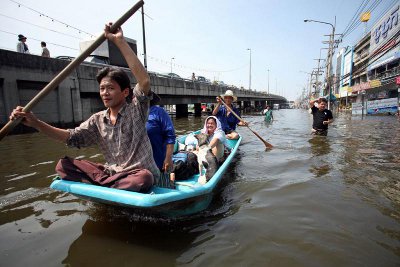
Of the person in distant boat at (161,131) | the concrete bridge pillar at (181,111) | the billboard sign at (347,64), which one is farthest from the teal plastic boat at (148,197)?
the billboard sign at (347,64)

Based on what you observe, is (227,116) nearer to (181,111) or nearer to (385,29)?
(181,111)

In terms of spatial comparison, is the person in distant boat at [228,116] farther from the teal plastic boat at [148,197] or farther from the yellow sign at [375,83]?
the yellow sign at [375,83]

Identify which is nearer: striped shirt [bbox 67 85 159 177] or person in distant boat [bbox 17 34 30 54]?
striped shirt [bbox 67 85 159 177]

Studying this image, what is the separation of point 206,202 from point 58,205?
225 cm

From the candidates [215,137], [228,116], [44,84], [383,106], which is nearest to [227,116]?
[228,116]

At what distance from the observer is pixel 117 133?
9.61ft

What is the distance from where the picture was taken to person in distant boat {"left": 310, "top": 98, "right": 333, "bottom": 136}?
9.80 metres

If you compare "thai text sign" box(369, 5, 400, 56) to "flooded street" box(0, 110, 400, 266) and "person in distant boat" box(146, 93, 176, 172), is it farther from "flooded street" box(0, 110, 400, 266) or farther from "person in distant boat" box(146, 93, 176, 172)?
"person in distant boat" box(146, 93, 176, 172)

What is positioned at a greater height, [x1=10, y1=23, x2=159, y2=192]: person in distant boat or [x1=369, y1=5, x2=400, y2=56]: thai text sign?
[x1=369, y1=5, x2=400, y2=56]: thai text sign

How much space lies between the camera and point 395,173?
211 inches

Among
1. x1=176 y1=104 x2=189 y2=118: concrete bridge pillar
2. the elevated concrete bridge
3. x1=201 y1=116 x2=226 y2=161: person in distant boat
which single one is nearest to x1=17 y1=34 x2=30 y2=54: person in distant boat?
the elevated concrete bridge

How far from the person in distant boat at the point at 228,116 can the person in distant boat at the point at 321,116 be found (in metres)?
3.46

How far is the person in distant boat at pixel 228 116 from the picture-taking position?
776 cm

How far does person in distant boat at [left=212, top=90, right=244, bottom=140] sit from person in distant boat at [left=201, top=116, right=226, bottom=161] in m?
1.94
